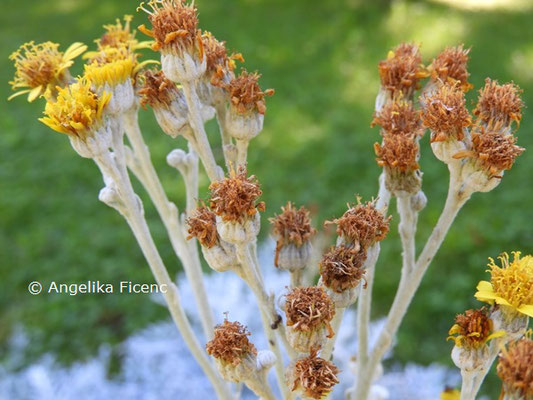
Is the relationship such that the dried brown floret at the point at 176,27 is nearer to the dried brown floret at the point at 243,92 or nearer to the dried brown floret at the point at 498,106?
the dried brown floret at the point at 243,92

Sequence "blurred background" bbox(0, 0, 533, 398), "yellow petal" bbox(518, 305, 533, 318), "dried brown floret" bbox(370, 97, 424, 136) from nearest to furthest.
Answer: "yellow petal" bbox(518, 305, 533, 318), "dried brown floret" bbox(370, 97, 424, 136), "blurred background" bbox(0, 0, 533, 398)

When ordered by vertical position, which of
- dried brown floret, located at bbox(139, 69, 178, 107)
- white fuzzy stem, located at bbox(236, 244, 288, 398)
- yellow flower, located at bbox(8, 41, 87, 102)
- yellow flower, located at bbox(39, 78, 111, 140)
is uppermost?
yellow flower, located at bbox(8, 41, 87, 102)

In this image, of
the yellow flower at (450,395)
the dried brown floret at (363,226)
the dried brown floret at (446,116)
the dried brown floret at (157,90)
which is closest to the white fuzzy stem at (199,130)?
the dried brown floret at (157,90)

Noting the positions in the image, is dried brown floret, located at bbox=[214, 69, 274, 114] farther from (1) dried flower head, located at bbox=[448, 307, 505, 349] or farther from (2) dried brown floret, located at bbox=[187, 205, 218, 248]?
(1) dried flower head, located at bbox=[448, 307, 505, 349]

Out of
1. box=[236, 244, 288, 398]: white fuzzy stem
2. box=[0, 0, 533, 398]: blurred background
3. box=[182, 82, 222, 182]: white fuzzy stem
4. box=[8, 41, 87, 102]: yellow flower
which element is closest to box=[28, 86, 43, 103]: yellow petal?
box=[8, 41, 87, 102]: yellow flower

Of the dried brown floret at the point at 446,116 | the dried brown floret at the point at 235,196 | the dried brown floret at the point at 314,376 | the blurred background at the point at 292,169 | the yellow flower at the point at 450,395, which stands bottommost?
the dried brown floret at the point at 314,376

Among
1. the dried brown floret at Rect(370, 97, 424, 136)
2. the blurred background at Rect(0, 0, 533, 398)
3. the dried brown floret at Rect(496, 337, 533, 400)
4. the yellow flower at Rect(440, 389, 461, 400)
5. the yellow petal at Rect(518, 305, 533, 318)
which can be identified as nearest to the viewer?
the dried brown floret at Rect(496, 337, 533, 400)

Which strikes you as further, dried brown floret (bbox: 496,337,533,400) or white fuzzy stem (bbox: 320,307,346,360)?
white fuzzy stem (bbox: 320,307,346,360)
